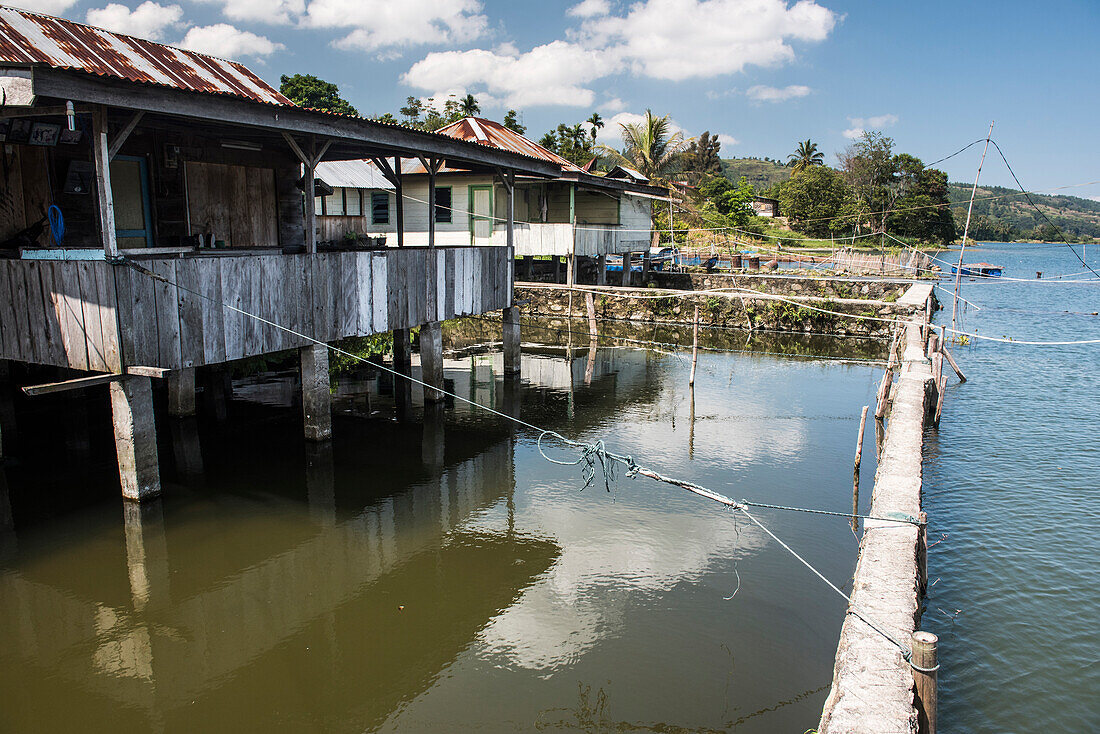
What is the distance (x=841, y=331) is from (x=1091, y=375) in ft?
24.8

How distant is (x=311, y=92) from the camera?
53594 mm

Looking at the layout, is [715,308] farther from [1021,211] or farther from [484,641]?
[1021,211]

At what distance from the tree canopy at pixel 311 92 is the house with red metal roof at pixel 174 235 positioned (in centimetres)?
4178

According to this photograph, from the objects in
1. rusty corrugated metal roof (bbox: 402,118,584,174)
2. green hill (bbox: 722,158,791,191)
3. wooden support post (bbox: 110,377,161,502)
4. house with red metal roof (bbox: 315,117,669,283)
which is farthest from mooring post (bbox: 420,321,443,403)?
green hill (bbox: 722,158,791,191)

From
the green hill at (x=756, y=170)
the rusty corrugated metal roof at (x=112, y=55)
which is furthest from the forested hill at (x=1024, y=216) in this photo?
the rusty corrugated metal roof at (x=112, y=55)

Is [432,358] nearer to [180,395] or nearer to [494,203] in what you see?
[180,395]

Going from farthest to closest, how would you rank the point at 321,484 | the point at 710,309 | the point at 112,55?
the point at 710,309 → the point at 112,55 → the point at 321,484

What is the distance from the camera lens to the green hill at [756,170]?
5610 inches

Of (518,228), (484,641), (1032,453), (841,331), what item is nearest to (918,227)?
(841,331)

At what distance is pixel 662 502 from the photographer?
33.5 ft

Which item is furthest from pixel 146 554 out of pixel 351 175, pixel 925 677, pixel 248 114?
pixel 351 175

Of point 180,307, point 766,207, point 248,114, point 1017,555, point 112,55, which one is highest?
point 766,207

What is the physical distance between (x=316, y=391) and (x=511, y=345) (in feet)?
22.4

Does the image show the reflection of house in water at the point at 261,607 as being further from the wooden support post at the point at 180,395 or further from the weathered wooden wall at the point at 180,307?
the wooden support post at the point at 180,395
